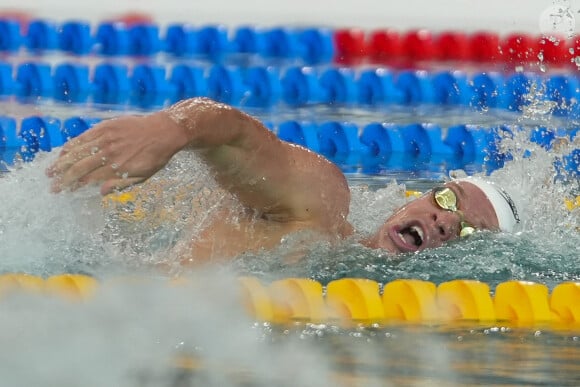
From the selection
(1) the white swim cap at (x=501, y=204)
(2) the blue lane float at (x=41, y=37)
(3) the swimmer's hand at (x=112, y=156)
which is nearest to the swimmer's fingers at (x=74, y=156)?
(3) the swimmer's hand at (x=112, y=156)

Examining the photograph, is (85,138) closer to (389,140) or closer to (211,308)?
(211,308)

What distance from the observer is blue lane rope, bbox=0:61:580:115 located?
6.00 meters

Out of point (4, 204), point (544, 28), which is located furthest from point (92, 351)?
point (544, 28)

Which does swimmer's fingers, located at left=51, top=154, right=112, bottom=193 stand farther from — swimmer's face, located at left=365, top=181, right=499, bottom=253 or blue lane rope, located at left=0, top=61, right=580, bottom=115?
blue lane rope, located at left=0, top=61, right=580, bottom=115

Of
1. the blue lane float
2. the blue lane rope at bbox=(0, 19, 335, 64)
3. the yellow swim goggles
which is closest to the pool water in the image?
the yellow swim goggles

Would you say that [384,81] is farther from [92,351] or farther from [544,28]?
[92,351]

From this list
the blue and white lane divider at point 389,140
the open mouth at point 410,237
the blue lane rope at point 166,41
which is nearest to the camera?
the open mouth at point 410,237

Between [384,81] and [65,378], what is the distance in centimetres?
417

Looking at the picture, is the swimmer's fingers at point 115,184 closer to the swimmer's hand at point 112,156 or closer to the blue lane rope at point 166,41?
the swimmer's hand at point 112,156

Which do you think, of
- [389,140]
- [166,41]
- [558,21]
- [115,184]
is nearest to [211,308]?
[115,184]

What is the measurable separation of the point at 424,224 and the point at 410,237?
7 cm

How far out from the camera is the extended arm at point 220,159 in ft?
7.17

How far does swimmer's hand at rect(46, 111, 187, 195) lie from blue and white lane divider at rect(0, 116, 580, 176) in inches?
106

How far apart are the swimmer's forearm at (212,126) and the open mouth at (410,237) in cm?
57
